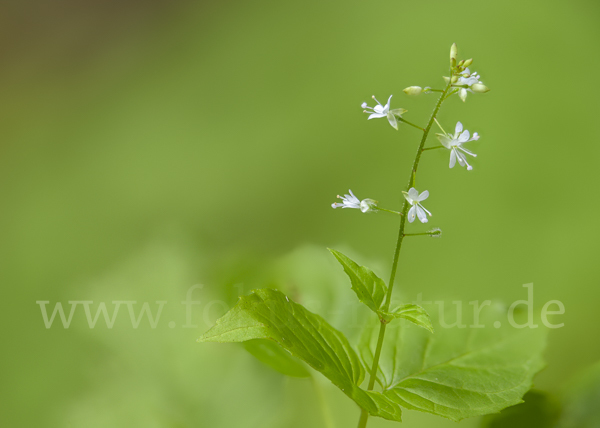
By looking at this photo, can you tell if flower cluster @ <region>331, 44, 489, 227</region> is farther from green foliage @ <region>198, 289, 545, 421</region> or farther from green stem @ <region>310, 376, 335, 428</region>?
green stem @ <region>310, 376, 335, 428</region>

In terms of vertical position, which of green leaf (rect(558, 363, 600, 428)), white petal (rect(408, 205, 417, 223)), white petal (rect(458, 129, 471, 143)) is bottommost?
green leaf (rect(558, 363, 600, 428))

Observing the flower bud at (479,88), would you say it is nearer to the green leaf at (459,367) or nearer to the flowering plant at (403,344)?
the flowering plant at (403,344)

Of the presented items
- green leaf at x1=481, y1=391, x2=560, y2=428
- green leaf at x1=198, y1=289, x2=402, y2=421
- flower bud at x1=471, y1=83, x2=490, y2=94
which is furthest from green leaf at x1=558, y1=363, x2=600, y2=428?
flower bud at x1=471, y1=83, x2=490, y2=94

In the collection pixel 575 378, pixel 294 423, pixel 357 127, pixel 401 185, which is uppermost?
pixel 357 127

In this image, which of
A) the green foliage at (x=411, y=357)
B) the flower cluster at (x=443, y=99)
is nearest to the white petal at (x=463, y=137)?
the flower cluster at (x=443, y=99)

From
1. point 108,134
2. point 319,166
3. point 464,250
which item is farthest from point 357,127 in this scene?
point 108,134

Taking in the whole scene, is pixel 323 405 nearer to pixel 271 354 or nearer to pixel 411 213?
pixel 271 354

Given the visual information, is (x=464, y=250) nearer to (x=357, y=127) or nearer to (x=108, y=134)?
(x=357, y=127)
